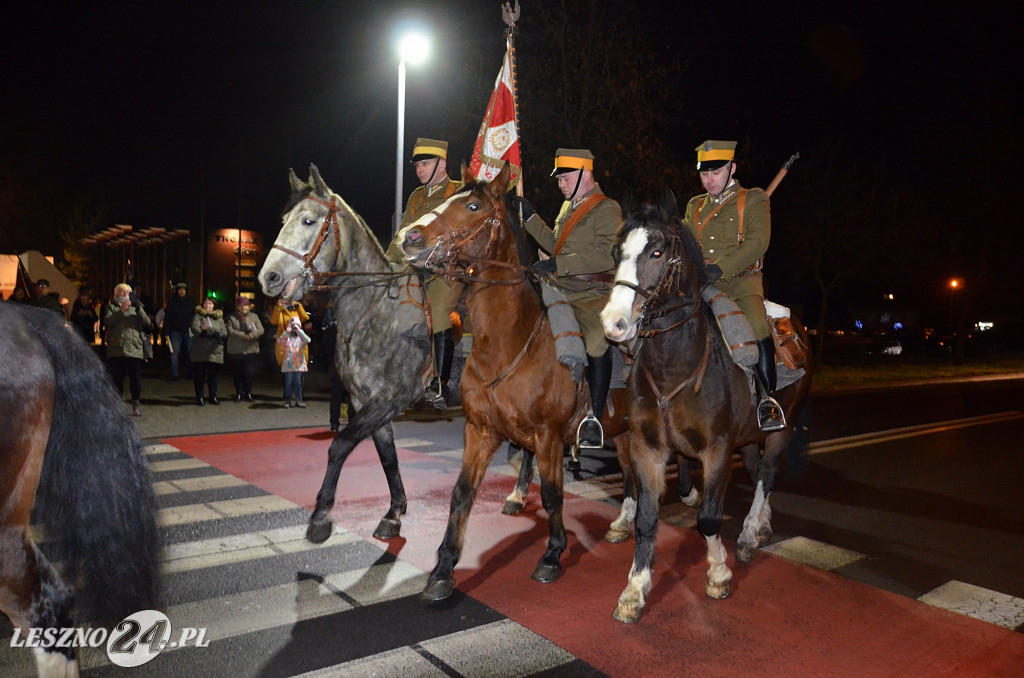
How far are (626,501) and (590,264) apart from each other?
236 cm

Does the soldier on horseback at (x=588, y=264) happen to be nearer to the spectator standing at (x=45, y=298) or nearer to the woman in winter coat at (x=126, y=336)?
the woman in winter coat at (x=126, y=336)

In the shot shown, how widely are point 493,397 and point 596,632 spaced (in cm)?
164

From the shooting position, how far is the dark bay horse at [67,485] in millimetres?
3018

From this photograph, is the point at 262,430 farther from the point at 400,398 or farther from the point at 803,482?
the point at 803,482

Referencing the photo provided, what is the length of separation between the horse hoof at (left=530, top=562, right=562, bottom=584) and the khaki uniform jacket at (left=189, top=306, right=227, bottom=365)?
1040cm

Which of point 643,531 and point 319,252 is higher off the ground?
point 319,252

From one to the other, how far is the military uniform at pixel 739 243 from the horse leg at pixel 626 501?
59.8 inches

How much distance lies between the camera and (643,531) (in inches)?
191

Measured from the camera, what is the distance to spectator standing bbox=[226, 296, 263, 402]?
14323 mm

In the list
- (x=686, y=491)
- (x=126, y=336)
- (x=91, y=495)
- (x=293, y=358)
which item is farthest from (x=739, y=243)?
(x=126, y=336)

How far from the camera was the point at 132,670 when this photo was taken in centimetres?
376

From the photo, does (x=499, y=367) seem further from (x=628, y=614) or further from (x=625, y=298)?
(x=628, y=614)

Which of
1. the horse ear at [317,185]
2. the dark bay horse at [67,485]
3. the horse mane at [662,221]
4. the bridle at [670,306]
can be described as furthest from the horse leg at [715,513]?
the horse ear at [317,185]

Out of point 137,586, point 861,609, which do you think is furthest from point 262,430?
point 861,609
